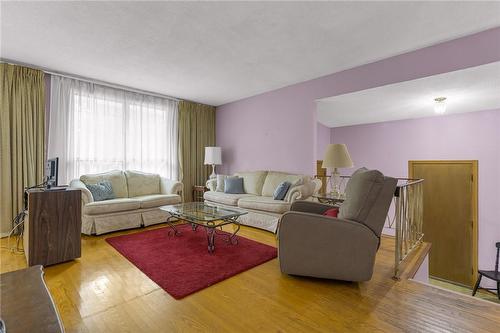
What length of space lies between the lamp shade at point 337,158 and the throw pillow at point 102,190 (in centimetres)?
338

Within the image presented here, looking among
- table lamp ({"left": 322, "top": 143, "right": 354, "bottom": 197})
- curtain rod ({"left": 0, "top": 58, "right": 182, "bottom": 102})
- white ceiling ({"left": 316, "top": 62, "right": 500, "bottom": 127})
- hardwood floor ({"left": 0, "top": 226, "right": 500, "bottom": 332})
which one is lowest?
hardwood floor ({"left": 0, "top": 226, "right": 500, "bottom": 332})

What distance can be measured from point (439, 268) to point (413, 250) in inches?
104

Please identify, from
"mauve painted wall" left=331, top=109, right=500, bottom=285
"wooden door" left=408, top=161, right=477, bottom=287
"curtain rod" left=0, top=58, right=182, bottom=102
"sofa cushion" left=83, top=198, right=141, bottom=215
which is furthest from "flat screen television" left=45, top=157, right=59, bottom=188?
"wooden door" left=408, top=161, right=477, bottom=287

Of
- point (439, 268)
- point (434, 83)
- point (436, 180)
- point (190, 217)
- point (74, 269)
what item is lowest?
point (439, 268)

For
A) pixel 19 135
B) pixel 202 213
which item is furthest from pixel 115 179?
pixel 202 213

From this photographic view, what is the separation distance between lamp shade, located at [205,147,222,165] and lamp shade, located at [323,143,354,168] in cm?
261

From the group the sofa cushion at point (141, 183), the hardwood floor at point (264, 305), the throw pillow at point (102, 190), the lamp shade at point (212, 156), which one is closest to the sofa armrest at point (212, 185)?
the lamp shade at point (212, 156)

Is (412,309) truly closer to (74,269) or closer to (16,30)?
(74,269)

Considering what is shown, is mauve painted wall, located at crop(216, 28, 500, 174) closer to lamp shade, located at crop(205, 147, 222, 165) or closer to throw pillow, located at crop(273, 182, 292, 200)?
lamp shade, located at crop(205, 147, 222, 165)

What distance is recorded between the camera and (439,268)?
4617mm

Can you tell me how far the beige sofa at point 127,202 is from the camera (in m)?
3.31

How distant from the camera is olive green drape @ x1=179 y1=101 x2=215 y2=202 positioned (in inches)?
205

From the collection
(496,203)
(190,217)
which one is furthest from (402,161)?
(190,217)

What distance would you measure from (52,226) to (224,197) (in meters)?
2.42
